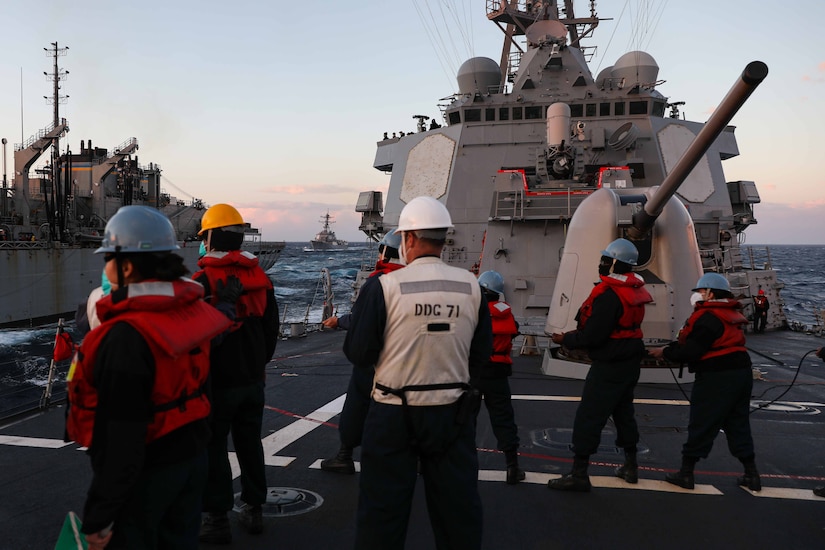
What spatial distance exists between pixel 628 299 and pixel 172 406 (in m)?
3.31

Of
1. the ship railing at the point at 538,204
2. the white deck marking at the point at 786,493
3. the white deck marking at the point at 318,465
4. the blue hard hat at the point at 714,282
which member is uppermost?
the ship railing at the point at 538,204

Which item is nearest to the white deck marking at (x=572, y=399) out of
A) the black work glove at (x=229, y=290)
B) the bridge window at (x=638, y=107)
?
the black work glove at (x=229, y=290)

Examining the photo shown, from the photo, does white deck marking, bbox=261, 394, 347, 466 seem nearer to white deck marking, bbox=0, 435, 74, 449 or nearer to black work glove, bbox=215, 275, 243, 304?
white deck marking, bbox=0, 435, 74, 449

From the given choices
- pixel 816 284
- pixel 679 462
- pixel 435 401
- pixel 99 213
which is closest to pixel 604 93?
pixel 679 462

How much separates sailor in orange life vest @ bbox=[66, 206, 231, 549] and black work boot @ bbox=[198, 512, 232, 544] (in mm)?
1213

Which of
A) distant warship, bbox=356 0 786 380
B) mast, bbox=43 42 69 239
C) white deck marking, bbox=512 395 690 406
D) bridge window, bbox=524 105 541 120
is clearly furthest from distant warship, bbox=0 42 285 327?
white deck marking, bbox=512 395 690 406

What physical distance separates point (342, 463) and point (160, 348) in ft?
9.93

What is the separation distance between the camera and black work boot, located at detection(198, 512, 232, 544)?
11.7 feet

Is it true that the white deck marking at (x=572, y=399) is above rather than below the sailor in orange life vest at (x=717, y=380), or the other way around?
below

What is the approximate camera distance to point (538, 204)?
12.3 m

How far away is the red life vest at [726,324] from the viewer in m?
4.52

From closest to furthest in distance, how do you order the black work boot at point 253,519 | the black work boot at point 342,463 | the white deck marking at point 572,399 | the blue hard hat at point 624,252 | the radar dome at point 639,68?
1. the black work boot at point 253,519
2. the blue hard hat at point 624,252
3. the black work boot at point 342,463
4. the white deck marking at point 572,399
5. the radar dome at point 639,68

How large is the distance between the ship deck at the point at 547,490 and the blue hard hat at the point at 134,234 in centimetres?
215

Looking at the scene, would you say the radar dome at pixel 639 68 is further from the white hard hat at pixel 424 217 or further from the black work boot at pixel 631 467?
the white hard hat at pixel 424 217
